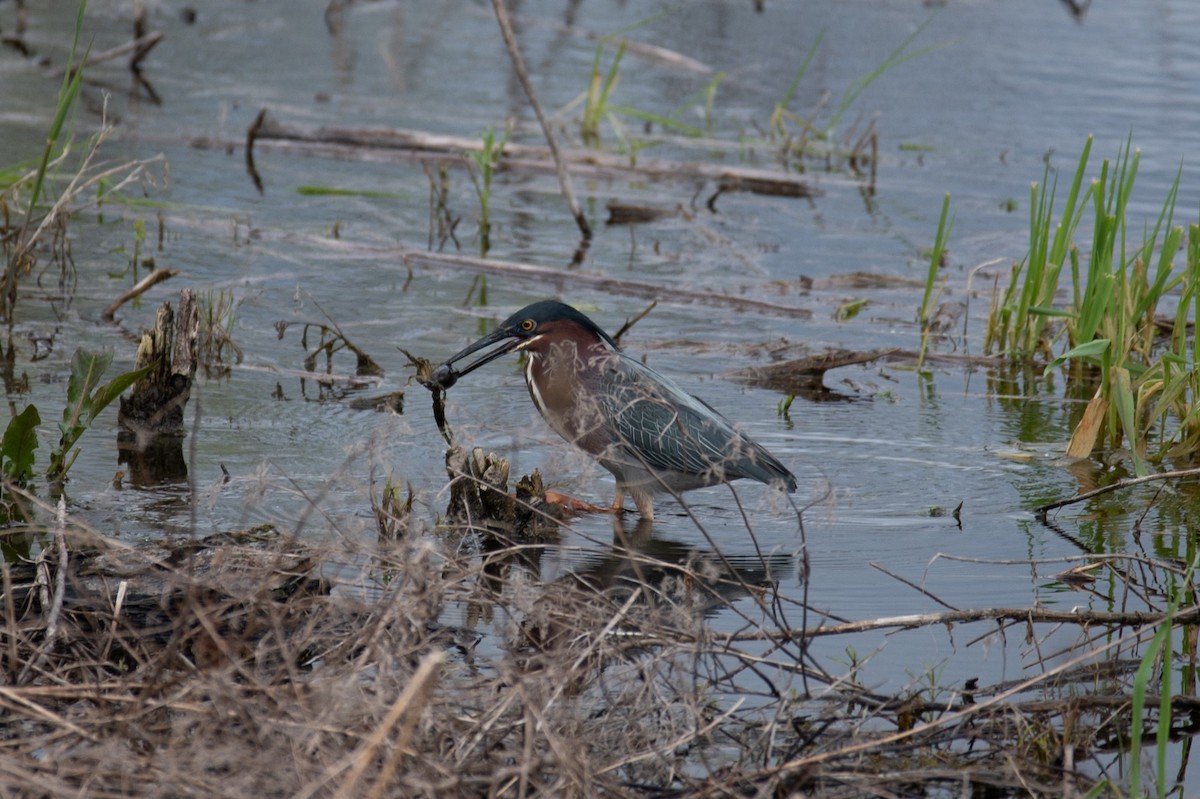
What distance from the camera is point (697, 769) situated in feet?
10.9

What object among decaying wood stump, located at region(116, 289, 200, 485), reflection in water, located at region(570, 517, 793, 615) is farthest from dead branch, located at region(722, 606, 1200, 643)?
decaying wood stump, located at region(116, 289, 200, 485)

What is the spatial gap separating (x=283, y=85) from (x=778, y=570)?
9889 mm

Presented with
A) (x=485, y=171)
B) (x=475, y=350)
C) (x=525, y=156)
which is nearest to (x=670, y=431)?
(x=475, y=350)

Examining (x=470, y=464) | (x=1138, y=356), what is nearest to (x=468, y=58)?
(x=1138, y=356)

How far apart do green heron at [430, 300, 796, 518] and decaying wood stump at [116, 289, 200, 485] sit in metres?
0.96

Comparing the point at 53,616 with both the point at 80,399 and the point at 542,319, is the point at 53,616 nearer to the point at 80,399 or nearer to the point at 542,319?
the point at 80,399

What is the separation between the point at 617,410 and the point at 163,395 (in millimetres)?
1761

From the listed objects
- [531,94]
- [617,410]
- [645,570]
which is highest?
[531,94]

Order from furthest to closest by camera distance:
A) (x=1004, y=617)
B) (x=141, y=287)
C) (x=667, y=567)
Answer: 1. (x=141, y=287)
2. (x=667, y=567)
3. (x=1004, y=617)

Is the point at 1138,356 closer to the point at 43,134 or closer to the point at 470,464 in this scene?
the point at 470,464

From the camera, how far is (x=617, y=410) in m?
5.36

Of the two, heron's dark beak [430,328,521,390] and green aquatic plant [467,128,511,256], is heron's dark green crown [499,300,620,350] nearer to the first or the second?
heron's dark beak [430,328,521,390]

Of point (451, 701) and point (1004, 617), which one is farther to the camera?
point (1004, 617)

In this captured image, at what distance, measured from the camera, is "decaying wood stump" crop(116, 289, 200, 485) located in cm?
546
